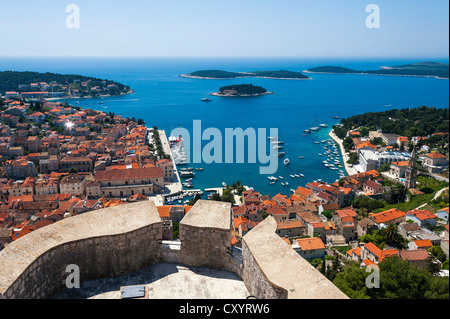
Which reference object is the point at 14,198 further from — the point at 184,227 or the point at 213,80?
the point at 213,80

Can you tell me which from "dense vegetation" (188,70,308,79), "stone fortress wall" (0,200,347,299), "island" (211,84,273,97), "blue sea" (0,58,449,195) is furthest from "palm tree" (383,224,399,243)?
"dense vegetation" (188,70,308,79)

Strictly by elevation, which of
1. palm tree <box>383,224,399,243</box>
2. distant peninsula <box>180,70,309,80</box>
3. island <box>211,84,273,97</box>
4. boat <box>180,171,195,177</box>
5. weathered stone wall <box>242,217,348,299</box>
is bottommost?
palm tree <box>383,224,399,243</box>

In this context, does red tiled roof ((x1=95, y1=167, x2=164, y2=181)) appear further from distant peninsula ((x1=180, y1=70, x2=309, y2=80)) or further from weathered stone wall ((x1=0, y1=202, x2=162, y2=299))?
distant peninsula ((x1=180, y1=70, x2=309, y2=80))

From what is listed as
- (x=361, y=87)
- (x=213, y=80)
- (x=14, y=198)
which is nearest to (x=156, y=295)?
(x=14, y=198)

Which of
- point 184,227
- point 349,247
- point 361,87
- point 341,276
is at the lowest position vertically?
point 349,247

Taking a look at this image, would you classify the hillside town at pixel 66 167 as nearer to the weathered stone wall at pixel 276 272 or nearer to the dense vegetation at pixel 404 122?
the weathered stone wall at pixel 276 272
